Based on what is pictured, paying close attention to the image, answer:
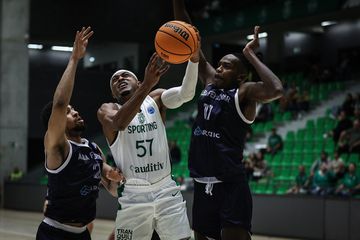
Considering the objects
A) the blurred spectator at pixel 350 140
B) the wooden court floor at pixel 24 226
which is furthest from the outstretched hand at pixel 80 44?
the blurred spectator at pixel 350 140

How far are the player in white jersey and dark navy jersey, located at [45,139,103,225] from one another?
322mm

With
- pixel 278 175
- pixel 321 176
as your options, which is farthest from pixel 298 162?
pixel 321 176

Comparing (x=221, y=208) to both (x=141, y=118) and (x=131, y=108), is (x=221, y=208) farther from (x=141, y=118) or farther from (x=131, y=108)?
(x=131, y=108)

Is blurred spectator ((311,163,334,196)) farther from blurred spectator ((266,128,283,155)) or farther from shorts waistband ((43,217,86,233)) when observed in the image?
shorts waistband ((43,217,86,233))

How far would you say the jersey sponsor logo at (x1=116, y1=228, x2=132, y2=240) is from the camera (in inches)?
187

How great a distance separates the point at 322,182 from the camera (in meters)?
11.9

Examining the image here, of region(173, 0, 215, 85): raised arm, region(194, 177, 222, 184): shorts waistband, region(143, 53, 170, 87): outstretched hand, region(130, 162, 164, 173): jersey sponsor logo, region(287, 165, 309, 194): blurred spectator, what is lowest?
region(287, 165, 309, 194): blurred spectator

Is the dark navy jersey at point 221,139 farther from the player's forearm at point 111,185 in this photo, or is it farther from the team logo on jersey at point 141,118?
the player's forearm at point 111,185

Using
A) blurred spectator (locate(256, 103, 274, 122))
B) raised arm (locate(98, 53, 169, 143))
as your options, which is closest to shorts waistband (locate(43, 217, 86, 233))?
raised arm (locate(98, 53, 169, 143))

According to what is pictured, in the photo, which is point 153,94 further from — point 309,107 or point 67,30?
point 67,30

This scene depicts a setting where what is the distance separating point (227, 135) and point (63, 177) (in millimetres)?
1356

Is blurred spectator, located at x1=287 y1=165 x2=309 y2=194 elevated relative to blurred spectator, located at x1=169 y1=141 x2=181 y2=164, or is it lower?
lower

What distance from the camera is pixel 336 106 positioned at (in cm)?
1584

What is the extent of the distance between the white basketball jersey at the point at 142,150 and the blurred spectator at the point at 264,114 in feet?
40.7
